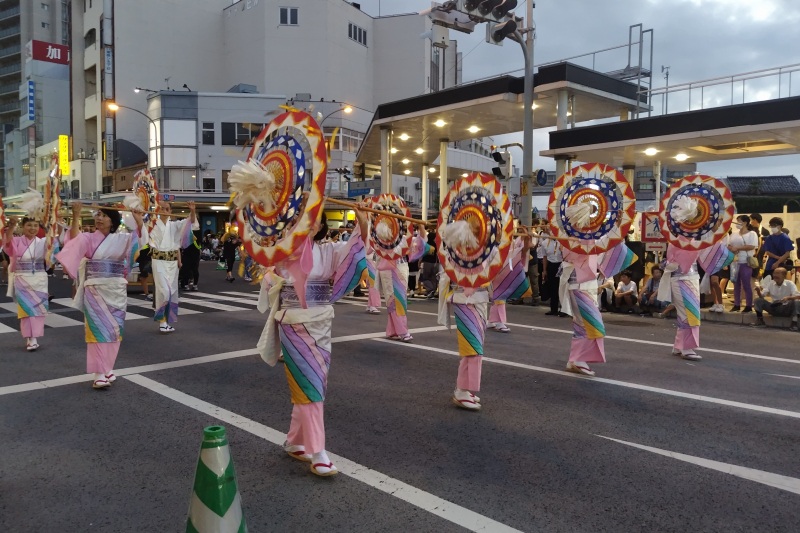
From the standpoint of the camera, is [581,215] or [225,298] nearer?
[581,215]

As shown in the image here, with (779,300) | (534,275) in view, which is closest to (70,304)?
(534,275)

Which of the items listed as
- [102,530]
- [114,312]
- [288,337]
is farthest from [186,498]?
[114,312]

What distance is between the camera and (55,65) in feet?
191

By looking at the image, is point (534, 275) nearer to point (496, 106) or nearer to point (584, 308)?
point (496, 106)

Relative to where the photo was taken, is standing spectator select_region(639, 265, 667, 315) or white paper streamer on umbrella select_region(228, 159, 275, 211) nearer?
white paper streamer on umbrella select_region(228, 159, 275, 211)

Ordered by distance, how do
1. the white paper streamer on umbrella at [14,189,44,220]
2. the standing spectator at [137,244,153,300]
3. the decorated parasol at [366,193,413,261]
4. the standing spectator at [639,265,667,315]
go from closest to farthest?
1. the white paper streamer on umbrella at [14,189,44,220]
2. the decorated parasol at [366,193,413,261]
3. the standing spectator at [639,265,667,315]
4. the standing spectator at [137,244,153,300]

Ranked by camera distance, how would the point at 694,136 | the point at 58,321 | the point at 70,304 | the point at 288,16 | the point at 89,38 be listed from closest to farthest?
1. the point at 58,321
2. the point at 694,136
3. the point at 70,304
4. the point at 288,16
5. the point at 89,38

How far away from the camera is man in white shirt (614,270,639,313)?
12.7 meters

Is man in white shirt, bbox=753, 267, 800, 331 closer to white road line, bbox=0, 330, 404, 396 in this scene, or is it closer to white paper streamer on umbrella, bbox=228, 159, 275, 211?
white road line, bbox=0, 330, 404, 396

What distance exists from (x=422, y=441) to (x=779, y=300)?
901 centimetres

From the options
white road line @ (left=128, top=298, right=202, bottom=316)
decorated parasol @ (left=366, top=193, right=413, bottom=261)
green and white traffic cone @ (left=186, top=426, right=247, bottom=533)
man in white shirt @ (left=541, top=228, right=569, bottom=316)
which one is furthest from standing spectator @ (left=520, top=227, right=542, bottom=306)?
green and white traffic cone @ (left=186, top=426, right=247, bottom=533)

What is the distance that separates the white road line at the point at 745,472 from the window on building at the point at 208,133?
42.7 meters

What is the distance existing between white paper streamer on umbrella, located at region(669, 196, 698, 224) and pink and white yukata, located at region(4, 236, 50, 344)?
8705 mm

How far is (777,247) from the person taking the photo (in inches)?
456
